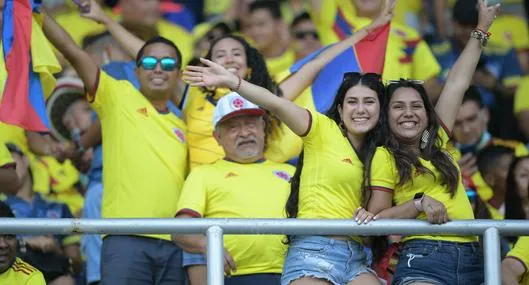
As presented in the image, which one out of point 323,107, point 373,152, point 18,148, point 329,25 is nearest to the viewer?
point 373,152

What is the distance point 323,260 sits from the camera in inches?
309

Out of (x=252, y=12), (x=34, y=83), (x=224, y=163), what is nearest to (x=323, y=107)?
(x=224, y=163)

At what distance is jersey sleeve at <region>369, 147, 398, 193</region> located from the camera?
805cm

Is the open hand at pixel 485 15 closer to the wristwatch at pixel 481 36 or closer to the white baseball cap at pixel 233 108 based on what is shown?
the wristwatch at pixel 481 36

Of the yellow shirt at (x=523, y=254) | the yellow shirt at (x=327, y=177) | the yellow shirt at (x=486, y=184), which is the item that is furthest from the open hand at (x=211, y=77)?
the yellow shirt at (x=486, y=184)

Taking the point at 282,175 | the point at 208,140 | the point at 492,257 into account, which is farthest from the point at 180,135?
the point at 492,257

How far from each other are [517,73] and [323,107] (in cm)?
309

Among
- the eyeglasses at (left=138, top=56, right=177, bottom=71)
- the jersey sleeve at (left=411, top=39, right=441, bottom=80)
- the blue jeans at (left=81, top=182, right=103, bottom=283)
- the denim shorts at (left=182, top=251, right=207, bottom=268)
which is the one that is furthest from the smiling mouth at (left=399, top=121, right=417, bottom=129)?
the jersey sleeve at (left=411, top=39, right=441, bottom=80)

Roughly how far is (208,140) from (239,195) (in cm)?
77

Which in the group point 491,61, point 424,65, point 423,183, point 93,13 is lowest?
point 423,183

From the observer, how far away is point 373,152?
813 centimetres

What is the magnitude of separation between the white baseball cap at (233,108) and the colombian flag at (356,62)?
2.97 feet

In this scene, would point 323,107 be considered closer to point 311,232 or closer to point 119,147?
point 119,147

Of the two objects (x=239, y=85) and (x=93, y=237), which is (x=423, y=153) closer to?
(x=239, y=85)
